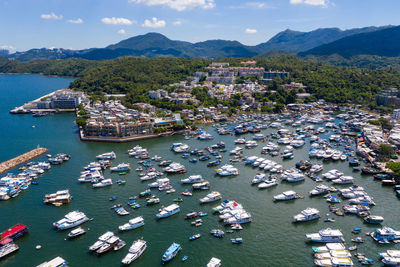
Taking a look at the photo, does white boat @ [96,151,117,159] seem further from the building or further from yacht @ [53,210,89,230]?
the building

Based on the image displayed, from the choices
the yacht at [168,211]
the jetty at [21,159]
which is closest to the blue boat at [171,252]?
the yacht at [168,211]

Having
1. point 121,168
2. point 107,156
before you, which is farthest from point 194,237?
point 107,156

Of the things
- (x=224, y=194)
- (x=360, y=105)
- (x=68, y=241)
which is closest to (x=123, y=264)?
(x=68, y=241)

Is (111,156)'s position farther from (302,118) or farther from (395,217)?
(302,118)

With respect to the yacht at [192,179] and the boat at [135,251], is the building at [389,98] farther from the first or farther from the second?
the boat at [135,251]

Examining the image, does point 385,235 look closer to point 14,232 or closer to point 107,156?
point 14,232
